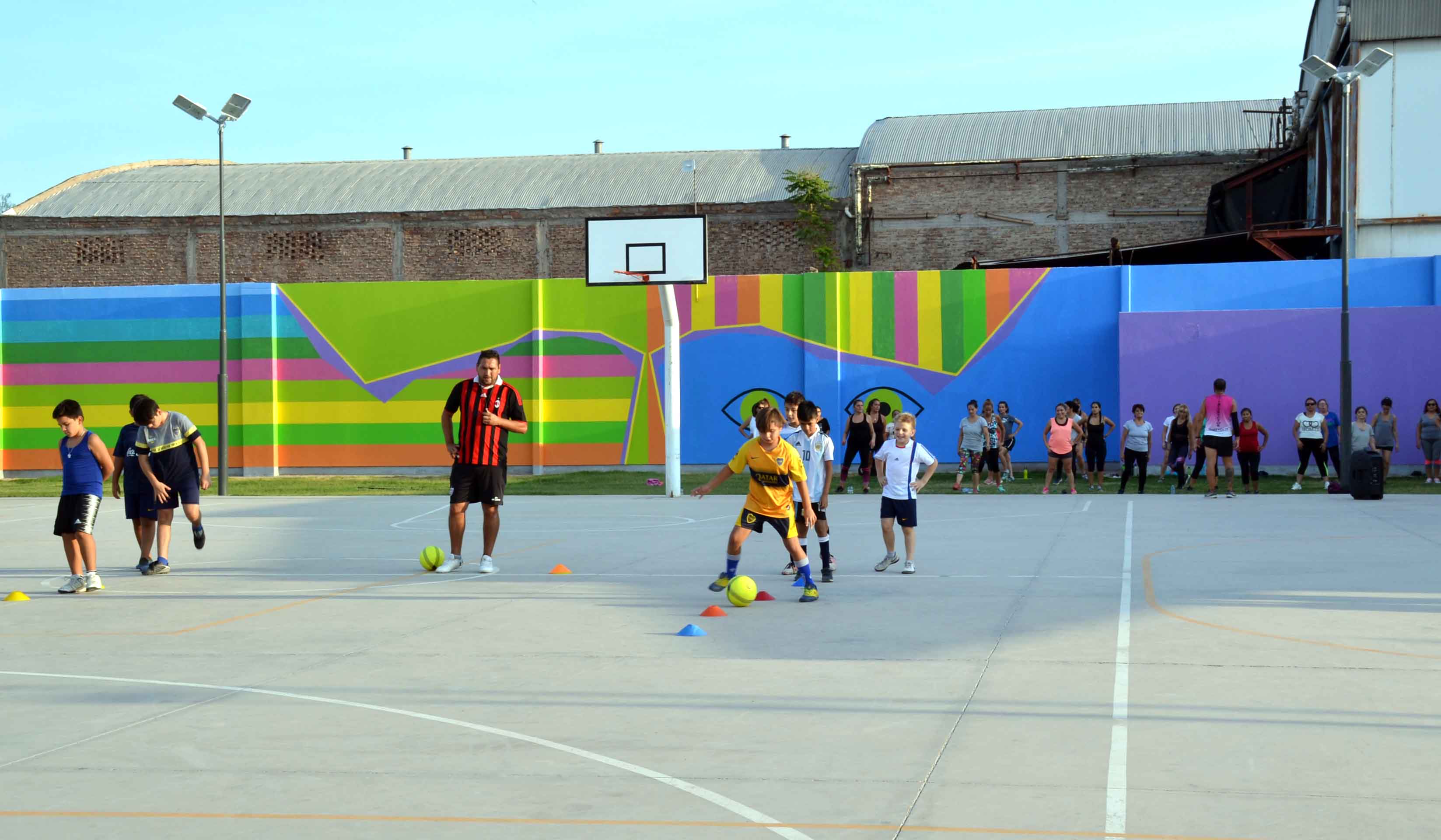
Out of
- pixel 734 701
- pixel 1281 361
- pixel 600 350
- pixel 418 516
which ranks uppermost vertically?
pixel 600 350

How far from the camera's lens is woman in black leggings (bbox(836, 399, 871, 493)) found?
2553cm

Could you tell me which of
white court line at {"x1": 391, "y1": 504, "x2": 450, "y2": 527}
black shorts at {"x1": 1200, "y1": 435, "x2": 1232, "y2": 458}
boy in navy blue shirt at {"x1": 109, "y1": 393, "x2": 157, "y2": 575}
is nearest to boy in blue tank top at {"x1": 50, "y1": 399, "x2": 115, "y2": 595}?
boy in navy blue shirt at {"x1": 109, "y1": 393, "x2": 157, "y2": 575}

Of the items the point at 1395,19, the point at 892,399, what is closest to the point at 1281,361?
the point at 1395,19

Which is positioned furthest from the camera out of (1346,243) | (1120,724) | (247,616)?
(1346,243)

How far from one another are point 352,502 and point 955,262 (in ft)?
74.4

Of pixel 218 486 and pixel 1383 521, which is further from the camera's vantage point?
pixel 218 486

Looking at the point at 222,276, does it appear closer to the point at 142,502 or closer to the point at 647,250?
the point at 647,250

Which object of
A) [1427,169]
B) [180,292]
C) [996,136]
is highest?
[996,136]

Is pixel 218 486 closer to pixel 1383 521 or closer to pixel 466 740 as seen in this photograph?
pixel 1383 521

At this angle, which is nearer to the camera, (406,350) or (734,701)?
(734,701)

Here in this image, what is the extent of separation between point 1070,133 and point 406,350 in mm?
22965

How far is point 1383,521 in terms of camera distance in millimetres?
17500

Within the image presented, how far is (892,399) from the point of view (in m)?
31.7

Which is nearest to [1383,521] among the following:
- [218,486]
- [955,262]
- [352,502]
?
[352,502]
